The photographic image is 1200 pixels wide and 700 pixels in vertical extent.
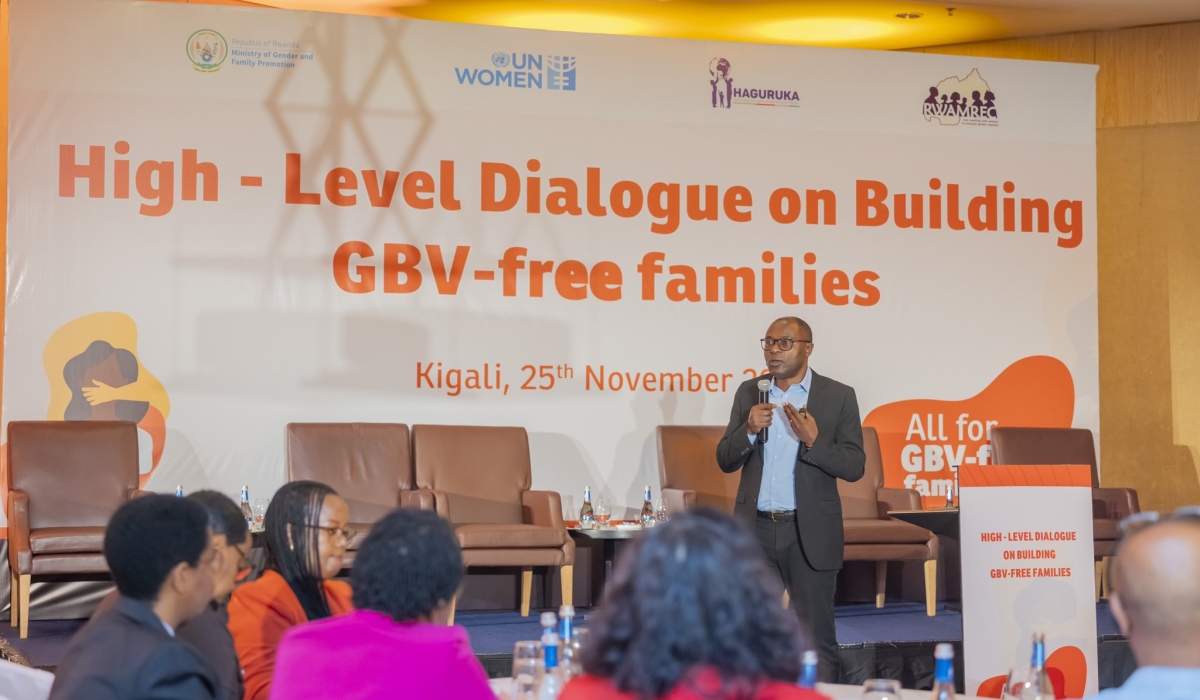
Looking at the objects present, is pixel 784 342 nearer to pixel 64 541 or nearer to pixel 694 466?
pixel 694 466

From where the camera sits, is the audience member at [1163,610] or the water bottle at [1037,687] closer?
the audience member at [1163,610]

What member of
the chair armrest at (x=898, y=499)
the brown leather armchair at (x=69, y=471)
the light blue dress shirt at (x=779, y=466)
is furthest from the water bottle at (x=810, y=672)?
the chair armrest at (x=898, y=499)

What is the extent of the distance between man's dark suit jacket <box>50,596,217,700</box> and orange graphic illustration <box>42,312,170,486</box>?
446 centimetres

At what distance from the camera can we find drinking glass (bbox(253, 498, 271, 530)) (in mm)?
5516

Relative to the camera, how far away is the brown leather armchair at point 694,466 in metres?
6.36

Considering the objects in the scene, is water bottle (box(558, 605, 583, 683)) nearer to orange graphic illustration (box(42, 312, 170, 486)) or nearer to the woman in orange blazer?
the woman in orange blazer

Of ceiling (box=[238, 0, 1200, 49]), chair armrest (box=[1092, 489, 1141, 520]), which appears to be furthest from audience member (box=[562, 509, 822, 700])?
ceiling (box=[238, 0, 1200, 49])

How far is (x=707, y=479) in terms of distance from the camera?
6.43m

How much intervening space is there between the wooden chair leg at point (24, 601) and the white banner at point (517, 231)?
0.93 metres

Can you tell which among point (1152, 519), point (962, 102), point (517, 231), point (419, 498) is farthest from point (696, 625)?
point (962, 102)

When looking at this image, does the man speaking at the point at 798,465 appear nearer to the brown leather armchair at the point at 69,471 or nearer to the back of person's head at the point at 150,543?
the back of person's head at the point at 150,543

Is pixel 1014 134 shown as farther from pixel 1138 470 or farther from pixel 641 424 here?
pixel 641 424

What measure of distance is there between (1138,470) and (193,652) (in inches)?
273

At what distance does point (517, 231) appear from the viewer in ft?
21.4
